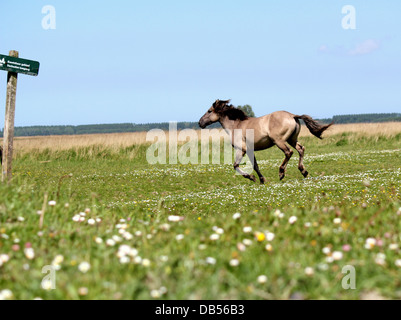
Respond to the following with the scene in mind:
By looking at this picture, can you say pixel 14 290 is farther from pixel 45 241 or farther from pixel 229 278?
pixel 229 278

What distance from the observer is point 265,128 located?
16.4 m

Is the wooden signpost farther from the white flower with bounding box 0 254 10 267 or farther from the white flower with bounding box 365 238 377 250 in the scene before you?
the white flower with bounding box 365 238 377 250

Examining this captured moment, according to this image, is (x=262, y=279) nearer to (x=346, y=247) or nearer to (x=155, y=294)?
(x=155, y=294)

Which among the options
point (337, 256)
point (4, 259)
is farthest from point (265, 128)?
point (4, 259)

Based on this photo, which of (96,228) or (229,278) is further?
(96,228)

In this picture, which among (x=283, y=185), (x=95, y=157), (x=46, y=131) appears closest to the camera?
(x=283, y=185)

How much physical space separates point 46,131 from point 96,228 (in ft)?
553

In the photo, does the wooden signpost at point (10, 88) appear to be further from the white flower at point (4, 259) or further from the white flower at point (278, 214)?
the white flower at point (278, 214)

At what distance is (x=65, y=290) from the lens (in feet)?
12.8

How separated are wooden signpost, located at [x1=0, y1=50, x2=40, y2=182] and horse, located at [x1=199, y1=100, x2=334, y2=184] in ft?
27.7

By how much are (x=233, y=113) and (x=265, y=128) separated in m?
1.47

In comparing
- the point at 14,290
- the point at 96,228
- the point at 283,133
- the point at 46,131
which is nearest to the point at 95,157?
the point at 283,133

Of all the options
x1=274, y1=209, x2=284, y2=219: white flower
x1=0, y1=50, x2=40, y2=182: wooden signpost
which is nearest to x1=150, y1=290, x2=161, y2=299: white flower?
x1=274, y1=209, x2=284, y2=219: white flower
